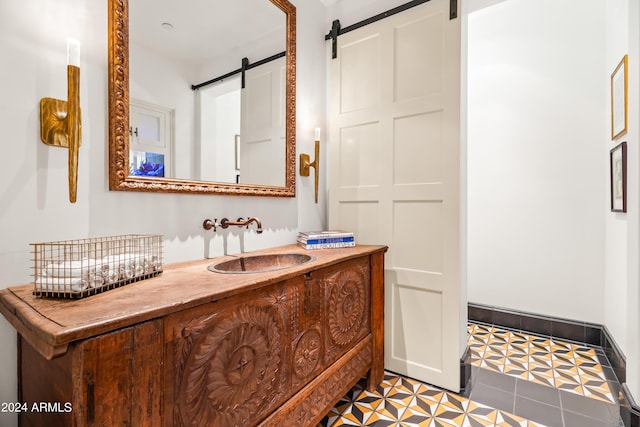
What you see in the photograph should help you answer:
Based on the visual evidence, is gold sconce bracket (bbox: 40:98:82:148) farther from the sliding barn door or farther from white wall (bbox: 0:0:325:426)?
the sliding barn door

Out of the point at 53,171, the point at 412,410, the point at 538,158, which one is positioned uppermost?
the point at 538,158

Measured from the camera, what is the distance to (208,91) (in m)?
1.51

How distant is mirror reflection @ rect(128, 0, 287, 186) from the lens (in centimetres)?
128

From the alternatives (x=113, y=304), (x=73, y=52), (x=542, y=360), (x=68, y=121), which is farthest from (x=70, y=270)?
(x=542, y=360)

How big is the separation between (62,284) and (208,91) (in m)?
1.06

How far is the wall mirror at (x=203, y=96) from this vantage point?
4.00 ft

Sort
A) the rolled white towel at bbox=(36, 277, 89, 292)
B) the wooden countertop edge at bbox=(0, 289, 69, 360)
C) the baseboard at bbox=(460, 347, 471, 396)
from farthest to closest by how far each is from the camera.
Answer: the baseboard at bbox=(460, 347, 471, 396), the rolled white towel at bbox=(36, 277, 89, 292), the wooden countertop edge at bbox=(0, 289, 69, 360)

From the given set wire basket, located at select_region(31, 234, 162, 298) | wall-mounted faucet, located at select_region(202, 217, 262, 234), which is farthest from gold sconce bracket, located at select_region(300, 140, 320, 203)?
wire basket, located at select_region(31, 234, 162, 298)

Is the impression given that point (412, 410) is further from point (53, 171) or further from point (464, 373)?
point (53, 171)

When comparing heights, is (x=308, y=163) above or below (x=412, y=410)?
above

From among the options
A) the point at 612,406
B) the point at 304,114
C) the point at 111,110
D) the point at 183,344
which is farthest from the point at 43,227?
the point at 612,406

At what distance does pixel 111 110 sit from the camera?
117cm

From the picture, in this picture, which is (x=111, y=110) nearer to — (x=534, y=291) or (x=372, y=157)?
(x=372, y=157)

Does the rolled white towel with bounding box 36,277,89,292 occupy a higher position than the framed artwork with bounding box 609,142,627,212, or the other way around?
the framed artwork with bounding box 609,142,627,212
